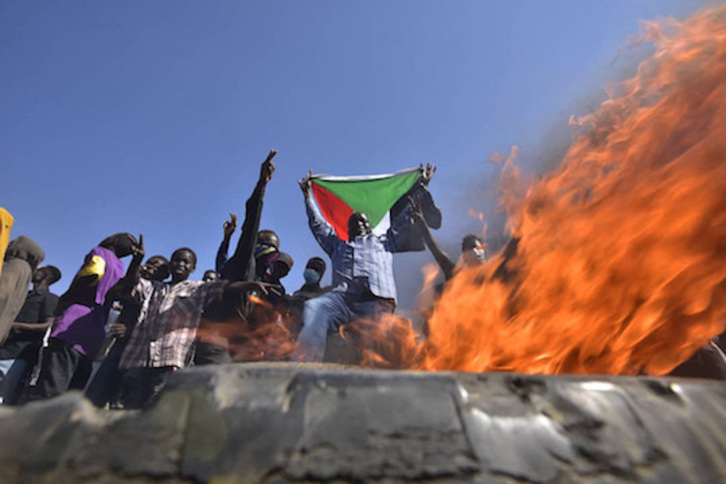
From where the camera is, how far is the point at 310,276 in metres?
5.53

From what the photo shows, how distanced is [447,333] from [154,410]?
225 centimetres

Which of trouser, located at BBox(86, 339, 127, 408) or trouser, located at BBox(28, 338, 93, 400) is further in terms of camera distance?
trouser, located at BBox(86, 339, 127, 408)

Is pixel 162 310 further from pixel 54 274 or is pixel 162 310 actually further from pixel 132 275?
pixel 54 274

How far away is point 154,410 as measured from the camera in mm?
916

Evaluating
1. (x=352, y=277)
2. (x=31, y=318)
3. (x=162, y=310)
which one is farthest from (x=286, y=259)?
(x=31, y=318)

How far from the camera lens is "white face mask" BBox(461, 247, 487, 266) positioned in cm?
459

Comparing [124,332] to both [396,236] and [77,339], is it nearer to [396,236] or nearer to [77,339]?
[77,339]

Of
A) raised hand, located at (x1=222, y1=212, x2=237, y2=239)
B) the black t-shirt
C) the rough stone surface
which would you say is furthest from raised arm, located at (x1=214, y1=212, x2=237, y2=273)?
the rough stone surface

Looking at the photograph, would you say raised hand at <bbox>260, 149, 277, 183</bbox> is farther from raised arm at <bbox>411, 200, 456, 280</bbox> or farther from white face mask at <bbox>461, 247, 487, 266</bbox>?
white face mask at <bbox>461, 247, 487, 266</bbox>

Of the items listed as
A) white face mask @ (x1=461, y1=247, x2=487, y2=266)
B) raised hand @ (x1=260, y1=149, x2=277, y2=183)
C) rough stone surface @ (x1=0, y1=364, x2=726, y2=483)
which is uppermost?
raised hand @ (x1=260, y1=149, x2=277, y2=183)

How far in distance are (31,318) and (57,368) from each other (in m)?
1.09

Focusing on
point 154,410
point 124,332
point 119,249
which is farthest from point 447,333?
point 119,249

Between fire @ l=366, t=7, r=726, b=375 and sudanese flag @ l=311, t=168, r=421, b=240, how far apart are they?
436 cm

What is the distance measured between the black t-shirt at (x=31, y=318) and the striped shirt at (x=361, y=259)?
3.18 m
